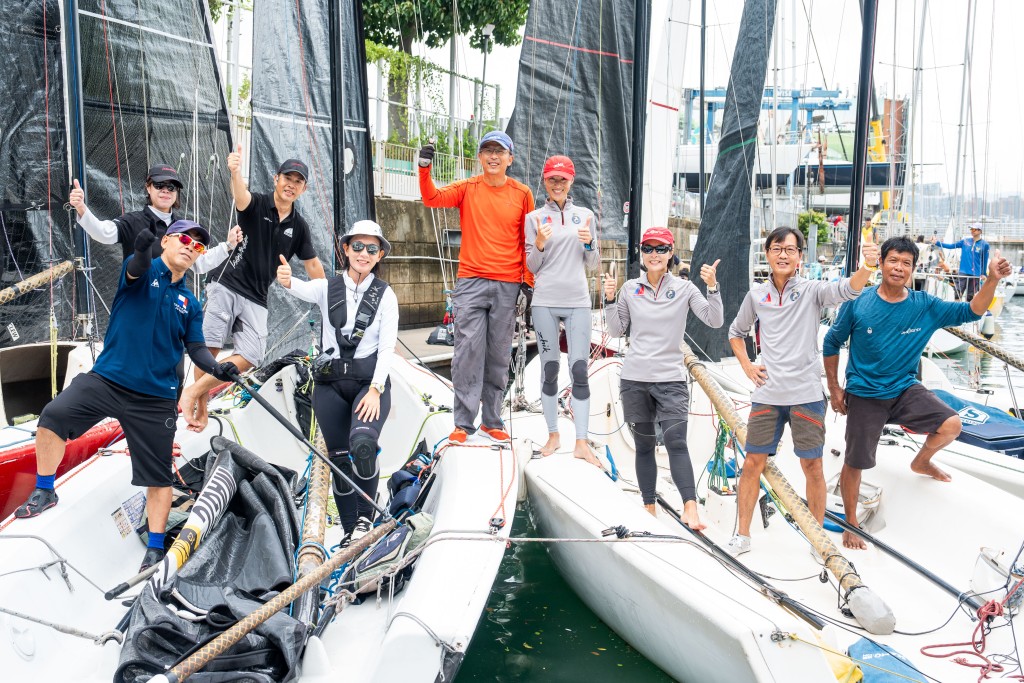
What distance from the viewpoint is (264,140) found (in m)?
6.09

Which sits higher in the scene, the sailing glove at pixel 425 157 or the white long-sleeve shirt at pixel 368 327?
the sailing glove at pixel 425 157

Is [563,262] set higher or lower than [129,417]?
higher

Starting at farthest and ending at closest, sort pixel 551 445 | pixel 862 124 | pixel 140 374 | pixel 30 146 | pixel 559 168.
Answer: pixel 30 146 → pixel 862 124 → pixel 551 445 → pixel 559 168 → pixel 140 374

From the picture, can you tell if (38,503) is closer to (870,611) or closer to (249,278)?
(249,278)

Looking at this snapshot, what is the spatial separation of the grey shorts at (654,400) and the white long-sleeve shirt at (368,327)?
131 cm

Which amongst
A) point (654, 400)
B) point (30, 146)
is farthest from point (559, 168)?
point (30, 146)

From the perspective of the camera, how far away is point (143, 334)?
11.1 ft

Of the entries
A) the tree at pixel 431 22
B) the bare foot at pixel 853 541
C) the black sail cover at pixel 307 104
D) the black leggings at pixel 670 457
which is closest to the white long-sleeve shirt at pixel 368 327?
the black leggings at pixel 670 457

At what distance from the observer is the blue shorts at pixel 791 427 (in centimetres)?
389

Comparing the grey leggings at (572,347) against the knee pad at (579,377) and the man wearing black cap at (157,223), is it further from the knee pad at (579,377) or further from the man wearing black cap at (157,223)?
the man wearing black cap at (157,223)

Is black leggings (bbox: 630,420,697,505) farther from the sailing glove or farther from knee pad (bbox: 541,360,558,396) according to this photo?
the sailing glove

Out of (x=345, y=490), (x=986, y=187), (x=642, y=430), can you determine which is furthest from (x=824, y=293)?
(x=986, y=187)

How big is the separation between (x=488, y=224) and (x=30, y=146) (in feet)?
15.0

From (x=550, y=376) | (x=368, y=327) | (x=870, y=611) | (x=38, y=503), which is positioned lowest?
(x=870, y=611)
